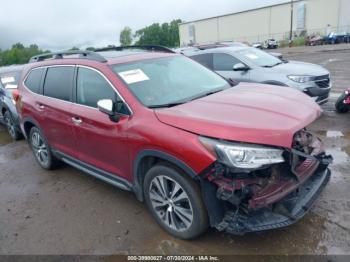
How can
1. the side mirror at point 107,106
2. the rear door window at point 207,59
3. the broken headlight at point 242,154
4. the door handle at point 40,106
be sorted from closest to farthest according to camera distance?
the broken headlight at point 242,154, the side mirror at point 107,106, the door handle at point 40,106, the rear door window at point 207,59

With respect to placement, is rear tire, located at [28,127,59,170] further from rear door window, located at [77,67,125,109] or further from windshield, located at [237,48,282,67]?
windshield, located at [237,48,282,67]

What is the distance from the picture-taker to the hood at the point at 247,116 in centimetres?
258

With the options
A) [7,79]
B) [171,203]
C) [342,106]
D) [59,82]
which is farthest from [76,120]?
[342,106]

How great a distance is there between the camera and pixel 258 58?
779cm

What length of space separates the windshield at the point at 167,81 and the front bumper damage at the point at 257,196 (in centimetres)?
107

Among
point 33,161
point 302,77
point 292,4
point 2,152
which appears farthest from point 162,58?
point 292,4

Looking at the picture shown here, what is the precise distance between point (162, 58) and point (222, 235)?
7.43ft

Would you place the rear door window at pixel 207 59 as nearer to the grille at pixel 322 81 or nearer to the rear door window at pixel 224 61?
Result: the rear door window at pixel 224 61

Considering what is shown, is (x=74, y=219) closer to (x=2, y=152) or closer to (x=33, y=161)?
(x=33, y=161)

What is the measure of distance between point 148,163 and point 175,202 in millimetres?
478

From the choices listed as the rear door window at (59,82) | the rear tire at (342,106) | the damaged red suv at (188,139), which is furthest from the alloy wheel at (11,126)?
the rear tire at (342,106)

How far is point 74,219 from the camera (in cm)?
376

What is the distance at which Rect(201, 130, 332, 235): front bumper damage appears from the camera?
259 cm

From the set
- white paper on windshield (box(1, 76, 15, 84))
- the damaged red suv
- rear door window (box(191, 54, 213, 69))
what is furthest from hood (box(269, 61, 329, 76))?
white paper on windshield (box(1, 76, 15, 84))
